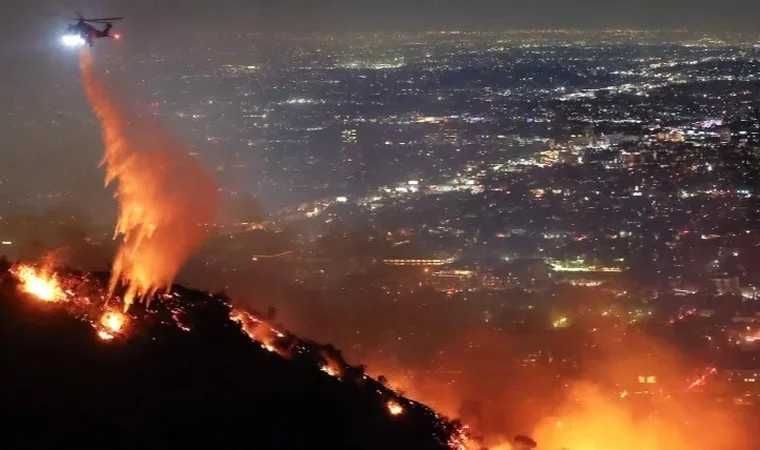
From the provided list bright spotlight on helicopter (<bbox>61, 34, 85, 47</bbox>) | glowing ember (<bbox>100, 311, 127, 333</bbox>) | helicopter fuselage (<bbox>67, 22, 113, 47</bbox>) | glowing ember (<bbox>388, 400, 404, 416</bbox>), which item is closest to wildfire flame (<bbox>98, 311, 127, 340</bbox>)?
glowing ember (<bbox>100, 311, 127, 333</bbox>)

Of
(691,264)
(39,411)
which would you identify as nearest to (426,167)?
(691,264)

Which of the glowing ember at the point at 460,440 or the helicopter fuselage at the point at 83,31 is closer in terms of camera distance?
the glowing ember at the point at 460,440

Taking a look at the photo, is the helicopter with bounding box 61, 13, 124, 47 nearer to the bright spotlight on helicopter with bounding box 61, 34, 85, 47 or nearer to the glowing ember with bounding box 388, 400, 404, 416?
the bright spotlight on helicopter with bounding box 61, 34, 85, 47

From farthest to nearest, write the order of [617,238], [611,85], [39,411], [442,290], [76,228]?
[611,85] < [617,238] < [76,228] < [442,290] < [39,411]

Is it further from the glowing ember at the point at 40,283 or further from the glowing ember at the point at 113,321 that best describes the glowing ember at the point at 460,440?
the glowing ember at the point at 40,283

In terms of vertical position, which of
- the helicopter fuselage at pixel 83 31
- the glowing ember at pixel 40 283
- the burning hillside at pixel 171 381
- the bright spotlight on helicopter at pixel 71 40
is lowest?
the burning hillside at pixel 171 381

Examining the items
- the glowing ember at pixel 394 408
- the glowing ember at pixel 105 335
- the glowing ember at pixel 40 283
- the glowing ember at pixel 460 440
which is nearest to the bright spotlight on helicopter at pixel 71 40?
the glowing ember at pixel 40 283

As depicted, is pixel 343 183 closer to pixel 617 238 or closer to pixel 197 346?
pixel 617 238
